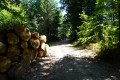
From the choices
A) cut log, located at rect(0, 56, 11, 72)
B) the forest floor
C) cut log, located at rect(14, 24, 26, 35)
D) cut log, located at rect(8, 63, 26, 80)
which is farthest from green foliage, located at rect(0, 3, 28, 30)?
the forest floor

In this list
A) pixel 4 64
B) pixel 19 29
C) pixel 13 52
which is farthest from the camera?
pixel 19 29

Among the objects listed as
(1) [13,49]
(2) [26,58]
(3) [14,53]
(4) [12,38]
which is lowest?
(2) [26,58]

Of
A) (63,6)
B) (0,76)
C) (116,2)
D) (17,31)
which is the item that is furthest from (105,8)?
(63,6)

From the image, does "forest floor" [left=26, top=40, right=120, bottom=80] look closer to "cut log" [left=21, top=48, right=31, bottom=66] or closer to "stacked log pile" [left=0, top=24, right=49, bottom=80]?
"cut log" [left=21, top=48, right=31, bottom=66]

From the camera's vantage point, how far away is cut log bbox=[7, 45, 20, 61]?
352 centimetres

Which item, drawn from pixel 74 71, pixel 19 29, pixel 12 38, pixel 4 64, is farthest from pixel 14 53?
pixel 74 71

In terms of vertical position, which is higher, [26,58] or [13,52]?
[13,52]

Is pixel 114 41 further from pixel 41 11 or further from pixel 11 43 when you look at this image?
pixel 41 11

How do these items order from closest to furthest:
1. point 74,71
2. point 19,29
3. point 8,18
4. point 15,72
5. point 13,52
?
point 15,72 → point 74,71 → point 13,52 → point 19,29 → point 8,18

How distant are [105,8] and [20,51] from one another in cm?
546

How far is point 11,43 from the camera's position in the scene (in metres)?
3.55

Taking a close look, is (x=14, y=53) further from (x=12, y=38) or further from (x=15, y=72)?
(x=15, y=72)

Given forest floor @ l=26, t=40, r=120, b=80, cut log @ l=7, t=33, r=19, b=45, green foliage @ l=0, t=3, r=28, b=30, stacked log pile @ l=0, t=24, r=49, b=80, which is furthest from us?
green foliage @ l=0, t=3, r=28, b=30

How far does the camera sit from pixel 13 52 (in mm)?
3604
